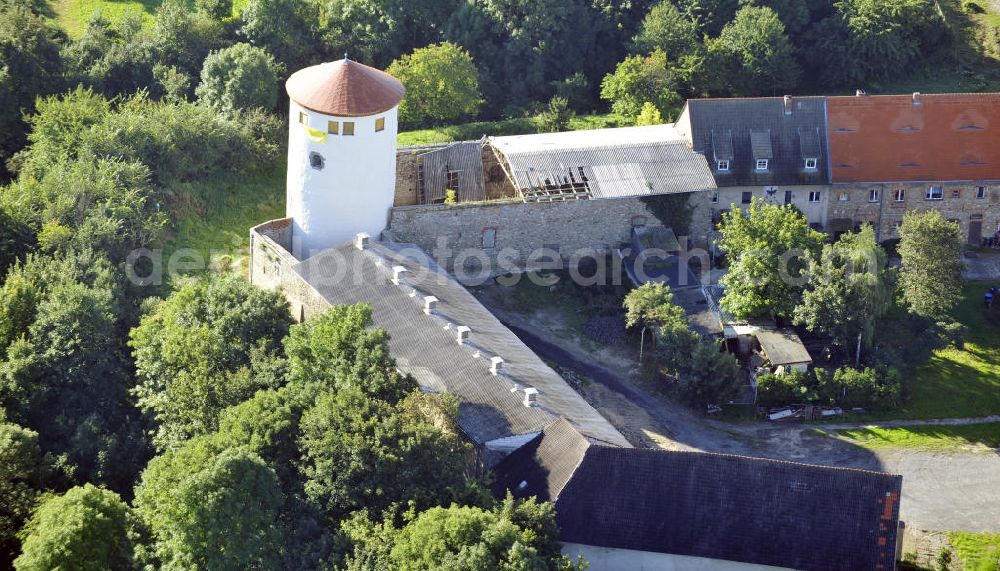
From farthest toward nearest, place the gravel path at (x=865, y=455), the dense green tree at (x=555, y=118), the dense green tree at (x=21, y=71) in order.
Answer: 1. the dense green tree at (x=555, y=118)
2. the dense green tree at (x=21, y=71)
3. the gravel path at (x=865, y=455)

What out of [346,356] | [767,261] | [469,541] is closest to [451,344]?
[346,356]

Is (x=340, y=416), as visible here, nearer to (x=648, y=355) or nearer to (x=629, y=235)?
(x=648, y=355)

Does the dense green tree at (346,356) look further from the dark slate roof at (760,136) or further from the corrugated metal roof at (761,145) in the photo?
the corrugated metal roof at (761,145)

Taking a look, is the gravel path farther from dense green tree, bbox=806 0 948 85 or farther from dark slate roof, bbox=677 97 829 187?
dense green tree, bbox=806 0 948 85

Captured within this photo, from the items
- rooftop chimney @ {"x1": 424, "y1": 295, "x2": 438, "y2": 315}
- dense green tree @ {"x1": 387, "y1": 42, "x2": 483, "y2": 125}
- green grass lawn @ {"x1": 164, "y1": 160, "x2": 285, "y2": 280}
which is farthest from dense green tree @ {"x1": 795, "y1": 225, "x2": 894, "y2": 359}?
green grass lawn @ {"x1": 164, "y1": 160, "x2": 285, "y2": 280}

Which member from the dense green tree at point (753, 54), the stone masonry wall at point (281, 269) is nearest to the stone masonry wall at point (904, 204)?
the dense green tree at point (753, 54)
